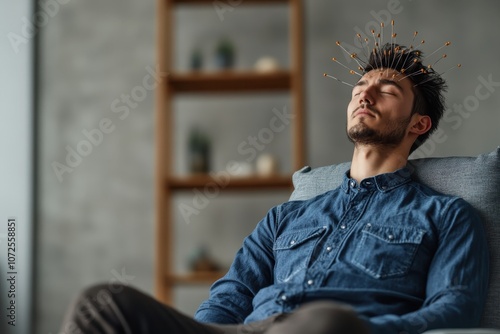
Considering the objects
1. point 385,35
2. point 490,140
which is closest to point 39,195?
point 385,35

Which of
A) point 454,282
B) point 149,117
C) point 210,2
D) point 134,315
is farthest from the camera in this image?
point 149,117

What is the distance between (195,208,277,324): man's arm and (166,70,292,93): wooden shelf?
5.91 ft

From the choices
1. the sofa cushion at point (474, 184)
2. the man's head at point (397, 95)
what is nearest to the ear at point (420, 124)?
the man's head at point (397, 95)

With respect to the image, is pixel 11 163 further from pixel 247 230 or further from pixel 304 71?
pixel 304 71

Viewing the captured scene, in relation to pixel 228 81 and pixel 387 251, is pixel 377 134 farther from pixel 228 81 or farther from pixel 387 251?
pixel 228 81

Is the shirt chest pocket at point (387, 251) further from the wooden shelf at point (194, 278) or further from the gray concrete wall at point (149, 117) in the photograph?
the gray concrete wall at point (149, 117)

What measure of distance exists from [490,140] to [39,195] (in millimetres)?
2513

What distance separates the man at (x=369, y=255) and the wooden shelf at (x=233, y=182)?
5.08 feet

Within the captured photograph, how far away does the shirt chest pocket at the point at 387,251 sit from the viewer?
189 centimetres

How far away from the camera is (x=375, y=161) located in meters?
2.26

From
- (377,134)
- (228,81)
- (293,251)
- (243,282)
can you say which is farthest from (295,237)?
(228,81)

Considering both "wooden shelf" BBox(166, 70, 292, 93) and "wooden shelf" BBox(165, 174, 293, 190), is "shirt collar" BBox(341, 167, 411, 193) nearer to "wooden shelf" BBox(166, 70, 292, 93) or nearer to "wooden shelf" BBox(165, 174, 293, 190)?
"wooden shelf" BBox(165, 174, 293, 190)

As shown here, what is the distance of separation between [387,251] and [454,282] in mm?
188

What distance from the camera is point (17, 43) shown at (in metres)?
4.12
